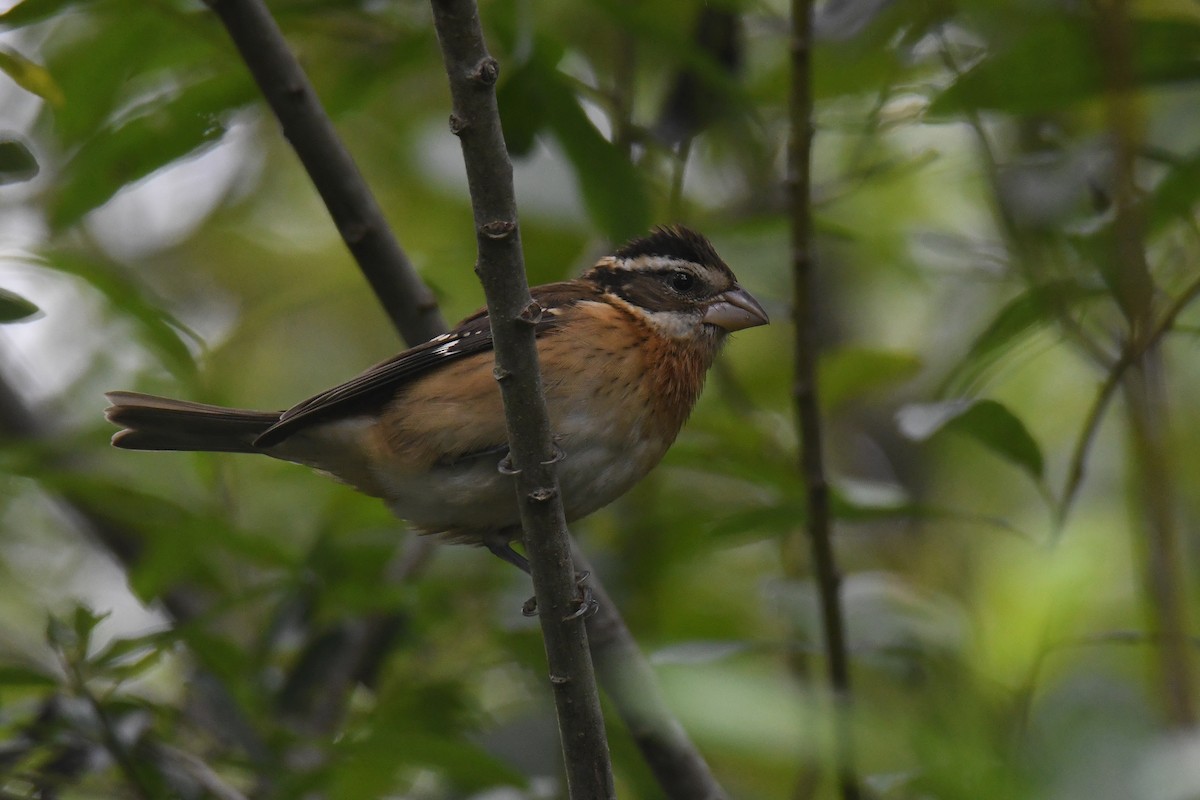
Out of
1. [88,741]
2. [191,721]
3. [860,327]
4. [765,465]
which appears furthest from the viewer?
[860,327]

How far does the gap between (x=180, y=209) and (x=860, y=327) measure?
434cm

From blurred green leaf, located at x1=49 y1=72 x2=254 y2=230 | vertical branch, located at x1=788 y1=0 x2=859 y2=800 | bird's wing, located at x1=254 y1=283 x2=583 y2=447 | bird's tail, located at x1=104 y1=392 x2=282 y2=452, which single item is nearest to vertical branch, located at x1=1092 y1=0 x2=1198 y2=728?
vertical branch, located at x1=788 y1=0 x2=859 y2=800

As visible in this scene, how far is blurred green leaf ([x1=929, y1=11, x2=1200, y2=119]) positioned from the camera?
12.0 ft

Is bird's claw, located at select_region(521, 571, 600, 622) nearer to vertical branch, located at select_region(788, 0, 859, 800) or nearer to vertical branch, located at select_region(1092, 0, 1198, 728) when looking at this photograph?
vertical branch, located at select_region(788, 0, 859, 800)

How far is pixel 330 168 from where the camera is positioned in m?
3.79

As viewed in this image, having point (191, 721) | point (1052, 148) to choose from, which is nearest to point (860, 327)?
point (1052, 148)

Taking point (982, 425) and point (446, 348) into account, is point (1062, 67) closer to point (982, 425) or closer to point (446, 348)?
point (982, 425)

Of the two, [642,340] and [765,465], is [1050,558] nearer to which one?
[765,465]

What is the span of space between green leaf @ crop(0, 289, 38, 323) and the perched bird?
1.25 meters

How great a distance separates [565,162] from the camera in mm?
4418

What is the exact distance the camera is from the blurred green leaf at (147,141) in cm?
382

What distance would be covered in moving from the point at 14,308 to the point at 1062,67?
282cm

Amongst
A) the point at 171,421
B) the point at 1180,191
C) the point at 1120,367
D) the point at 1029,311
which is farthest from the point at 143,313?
the point at 1180,191

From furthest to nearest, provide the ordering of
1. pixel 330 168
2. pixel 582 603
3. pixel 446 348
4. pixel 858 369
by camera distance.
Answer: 1. pixel 858 369
2. pixel 446 348
3. pixel 330 168
4. pixel 582 603
